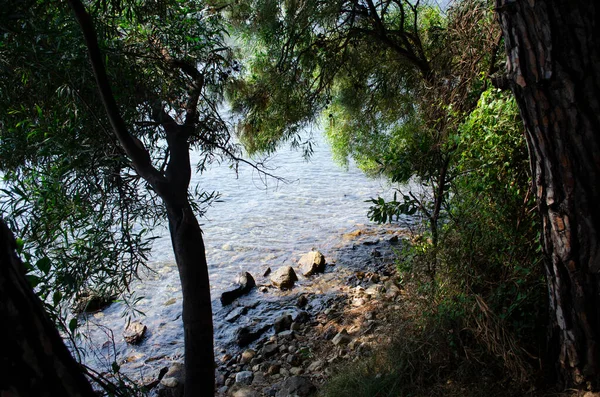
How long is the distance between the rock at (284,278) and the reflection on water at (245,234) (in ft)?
1.99

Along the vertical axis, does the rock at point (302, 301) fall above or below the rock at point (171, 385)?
above

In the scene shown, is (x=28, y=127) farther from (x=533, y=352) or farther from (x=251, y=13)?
(x=251, y=13)

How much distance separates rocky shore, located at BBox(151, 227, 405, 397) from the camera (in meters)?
5.02

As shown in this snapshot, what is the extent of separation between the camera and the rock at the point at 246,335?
20.3 feet

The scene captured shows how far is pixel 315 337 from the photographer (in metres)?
5.90

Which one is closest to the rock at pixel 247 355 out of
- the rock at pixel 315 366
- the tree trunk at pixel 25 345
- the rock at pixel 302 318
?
the rock at pixel 302 318

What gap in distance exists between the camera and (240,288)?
757 centimetres

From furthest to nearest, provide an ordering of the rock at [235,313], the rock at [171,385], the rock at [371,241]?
the rock at [371,241] < the rock at [235,313] < the rock at [171,385]

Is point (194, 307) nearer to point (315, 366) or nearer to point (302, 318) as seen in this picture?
point (315, 366)

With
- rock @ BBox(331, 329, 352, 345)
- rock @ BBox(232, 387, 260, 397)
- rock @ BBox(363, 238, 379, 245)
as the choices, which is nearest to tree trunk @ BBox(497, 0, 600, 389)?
rock @ BBox(331, 329, 352, 345)

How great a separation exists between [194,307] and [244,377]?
188 cm

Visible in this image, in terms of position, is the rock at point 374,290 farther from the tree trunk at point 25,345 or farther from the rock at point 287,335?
the tree trunk at point 25,345

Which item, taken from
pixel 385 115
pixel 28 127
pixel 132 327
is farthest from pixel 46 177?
pixel 385 115

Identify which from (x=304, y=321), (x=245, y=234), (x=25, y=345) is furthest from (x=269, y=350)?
(x=25, y=345)
